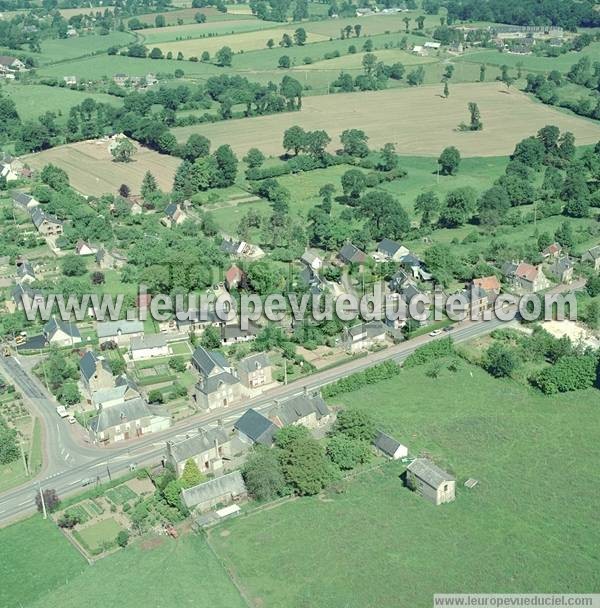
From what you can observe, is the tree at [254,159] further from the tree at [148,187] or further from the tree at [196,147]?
the tree at [148,187]

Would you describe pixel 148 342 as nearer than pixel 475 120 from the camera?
Yes

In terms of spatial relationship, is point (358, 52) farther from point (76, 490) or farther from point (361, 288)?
point (76, 490)

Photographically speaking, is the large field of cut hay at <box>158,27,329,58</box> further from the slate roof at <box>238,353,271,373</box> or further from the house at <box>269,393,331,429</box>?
the house at <box>269,393,331,429</box>

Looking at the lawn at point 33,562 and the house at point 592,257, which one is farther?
the house at point 592,257

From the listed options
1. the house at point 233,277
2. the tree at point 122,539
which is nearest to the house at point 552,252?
the house at point 233,277

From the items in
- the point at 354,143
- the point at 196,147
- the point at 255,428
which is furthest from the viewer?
the point at 354,143

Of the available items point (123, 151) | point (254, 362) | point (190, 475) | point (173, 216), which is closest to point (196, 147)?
point (123, 151)

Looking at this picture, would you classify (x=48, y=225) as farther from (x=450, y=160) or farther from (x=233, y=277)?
(x=450, y=160)
